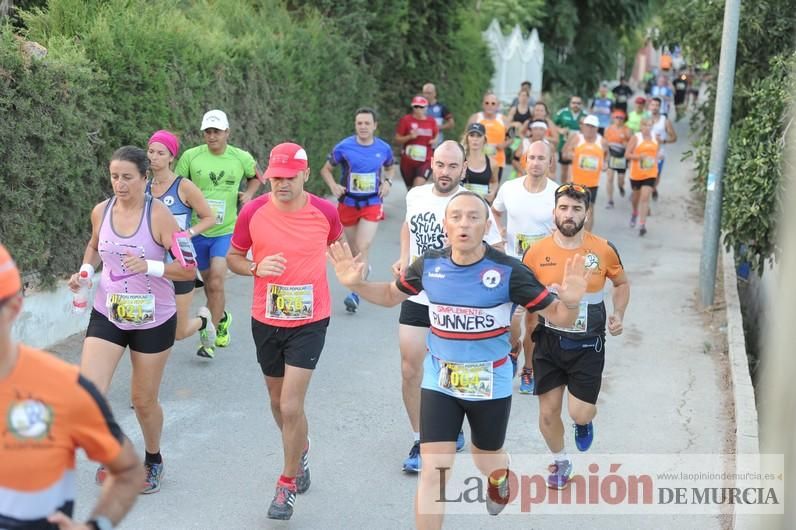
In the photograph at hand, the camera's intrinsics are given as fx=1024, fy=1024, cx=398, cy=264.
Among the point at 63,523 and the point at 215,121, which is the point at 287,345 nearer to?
the point at 63,523

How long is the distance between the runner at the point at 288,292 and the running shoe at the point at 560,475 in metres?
1.71

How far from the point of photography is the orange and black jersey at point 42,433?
2.86 m

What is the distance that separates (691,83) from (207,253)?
3513 centimetres

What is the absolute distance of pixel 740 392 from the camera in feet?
27.2

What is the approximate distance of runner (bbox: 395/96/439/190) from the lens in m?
14.9

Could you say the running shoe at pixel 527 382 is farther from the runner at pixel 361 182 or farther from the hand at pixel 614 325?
the runner at pixel 361 182

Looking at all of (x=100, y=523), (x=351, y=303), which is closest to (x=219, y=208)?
(x=351, y=303)

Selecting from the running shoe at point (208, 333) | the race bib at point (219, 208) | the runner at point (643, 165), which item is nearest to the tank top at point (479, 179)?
the race bib at point (219, 208)

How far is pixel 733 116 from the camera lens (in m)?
12.4

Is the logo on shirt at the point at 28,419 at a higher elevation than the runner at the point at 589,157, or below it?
higher

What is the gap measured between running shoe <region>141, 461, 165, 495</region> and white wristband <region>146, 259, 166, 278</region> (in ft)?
4.19

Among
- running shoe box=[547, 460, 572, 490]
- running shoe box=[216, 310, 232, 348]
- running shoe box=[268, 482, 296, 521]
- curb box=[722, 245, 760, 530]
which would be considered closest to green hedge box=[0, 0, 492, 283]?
running shoe box=[216, 310, 232, 348]

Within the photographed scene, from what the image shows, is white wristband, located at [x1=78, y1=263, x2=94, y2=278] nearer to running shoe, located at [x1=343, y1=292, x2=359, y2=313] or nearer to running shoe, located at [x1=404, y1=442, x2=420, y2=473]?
running shoe, located at [x1=404, y1=442, x2=420, y2=473]

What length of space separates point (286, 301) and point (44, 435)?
9.81 ft
